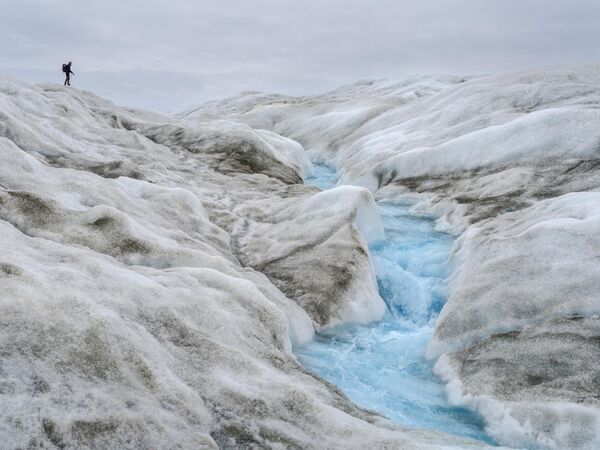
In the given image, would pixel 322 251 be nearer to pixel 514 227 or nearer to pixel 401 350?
pixel 401 350

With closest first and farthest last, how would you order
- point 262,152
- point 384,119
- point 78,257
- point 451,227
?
point 78,257
point 451,227
point 262,152
point 384,119

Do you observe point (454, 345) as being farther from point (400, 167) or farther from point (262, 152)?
point (262, 152)

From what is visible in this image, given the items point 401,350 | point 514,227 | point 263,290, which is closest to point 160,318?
point 263,290

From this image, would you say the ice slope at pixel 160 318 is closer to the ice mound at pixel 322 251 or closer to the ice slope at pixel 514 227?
the ice mound at pixel 322 251

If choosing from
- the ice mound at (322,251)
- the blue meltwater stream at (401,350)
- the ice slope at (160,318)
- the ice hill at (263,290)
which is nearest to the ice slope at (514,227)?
the ice hill at (263,290)

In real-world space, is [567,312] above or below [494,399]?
above

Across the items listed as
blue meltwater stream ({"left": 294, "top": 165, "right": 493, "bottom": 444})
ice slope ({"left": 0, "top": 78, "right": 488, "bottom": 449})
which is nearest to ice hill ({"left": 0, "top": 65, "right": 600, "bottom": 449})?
ice slope ({"left": 0, "top": 78, "right": 488, "bottom": 449})

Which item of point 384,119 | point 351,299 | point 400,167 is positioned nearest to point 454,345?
point 351,299
